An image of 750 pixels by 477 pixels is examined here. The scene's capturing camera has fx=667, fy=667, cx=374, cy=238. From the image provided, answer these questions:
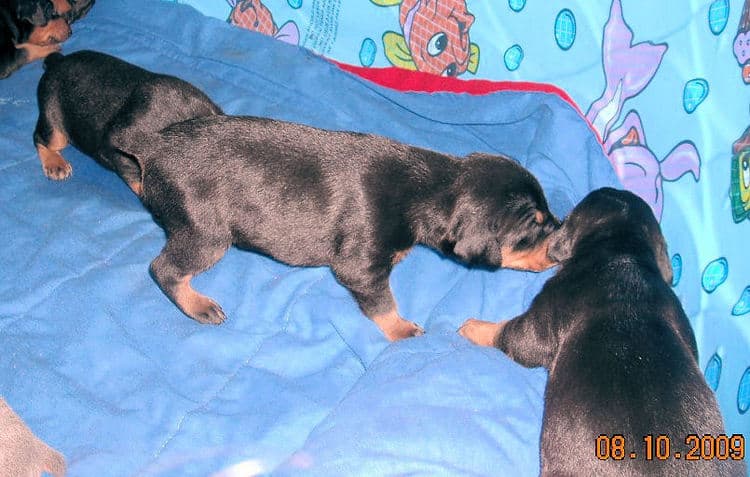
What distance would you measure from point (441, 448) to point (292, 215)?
112 cm

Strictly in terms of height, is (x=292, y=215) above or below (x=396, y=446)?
above

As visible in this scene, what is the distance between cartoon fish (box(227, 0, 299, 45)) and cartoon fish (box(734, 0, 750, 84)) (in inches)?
109

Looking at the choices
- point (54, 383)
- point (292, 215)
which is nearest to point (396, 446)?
point (292, 215)

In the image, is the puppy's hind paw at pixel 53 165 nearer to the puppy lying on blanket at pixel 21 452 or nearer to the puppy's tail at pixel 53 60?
the puppy's tail at pixel 53 60

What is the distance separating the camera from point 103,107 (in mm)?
3416

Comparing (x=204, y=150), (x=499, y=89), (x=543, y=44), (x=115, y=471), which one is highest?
(x=543, y=44)

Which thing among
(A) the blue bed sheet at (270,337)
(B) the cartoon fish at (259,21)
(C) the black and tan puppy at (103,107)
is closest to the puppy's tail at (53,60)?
(C) the black and tan puppy at (103,107)

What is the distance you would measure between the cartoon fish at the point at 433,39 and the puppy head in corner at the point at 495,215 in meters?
1.51

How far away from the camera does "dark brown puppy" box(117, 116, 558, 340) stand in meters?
2.77

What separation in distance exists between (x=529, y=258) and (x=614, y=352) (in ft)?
2.39

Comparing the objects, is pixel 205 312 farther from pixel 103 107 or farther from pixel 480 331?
pixel 480 331

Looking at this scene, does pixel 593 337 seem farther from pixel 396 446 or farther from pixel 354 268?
pixel 354 268

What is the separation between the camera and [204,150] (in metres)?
2.76

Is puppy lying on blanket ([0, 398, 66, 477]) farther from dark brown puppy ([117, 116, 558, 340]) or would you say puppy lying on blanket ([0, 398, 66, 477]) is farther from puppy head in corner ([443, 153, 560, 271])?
puppy head in corner ([443, 153, 560, 271])
